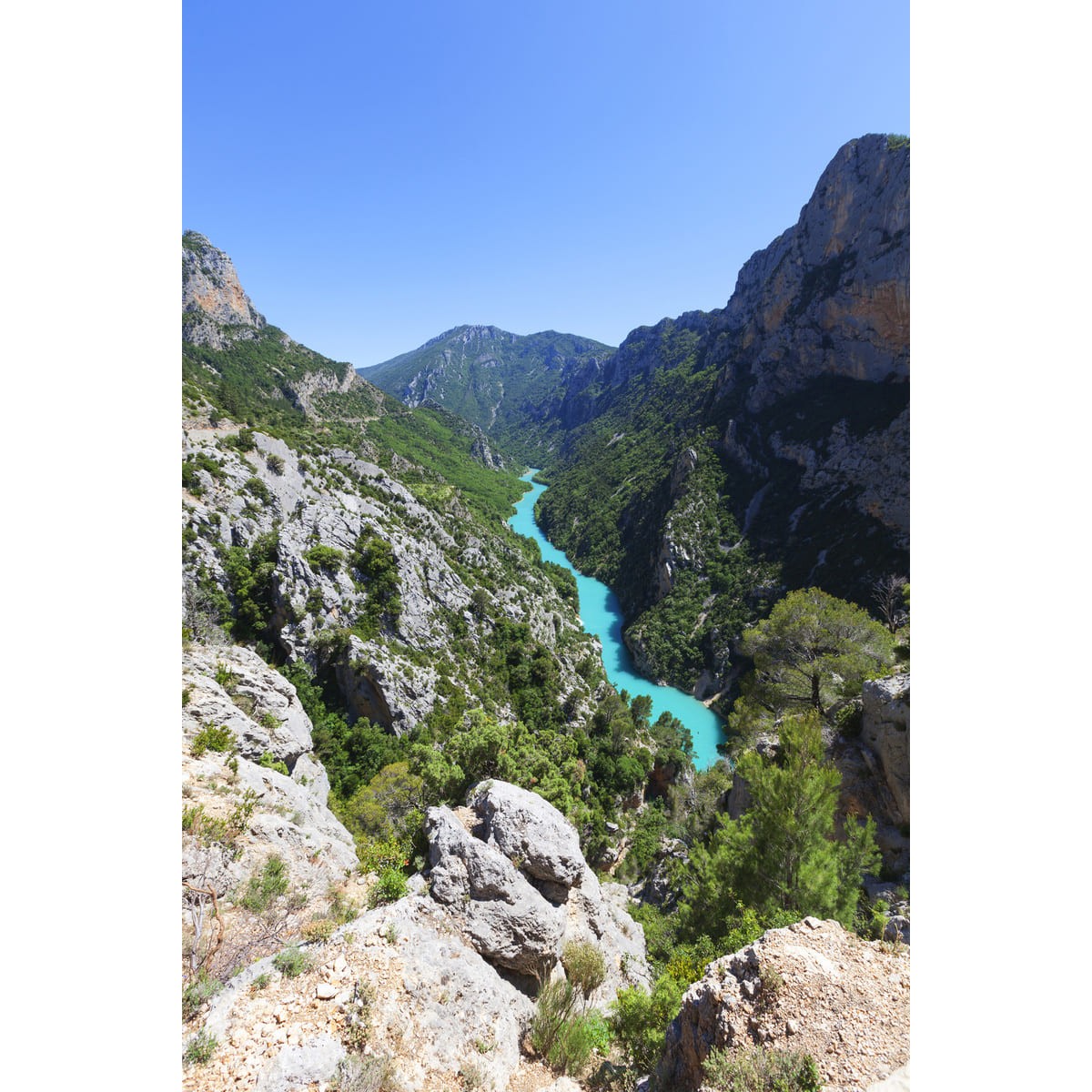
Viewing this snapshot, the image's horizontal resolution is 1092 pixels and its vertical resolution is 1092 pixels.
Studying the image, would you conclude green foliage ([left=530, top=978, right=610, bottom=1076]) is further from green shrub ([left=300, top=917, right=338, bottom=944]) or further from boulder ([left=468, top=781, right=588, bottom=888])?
green shrub ([left=300, top=917, right=338, bottom=944])

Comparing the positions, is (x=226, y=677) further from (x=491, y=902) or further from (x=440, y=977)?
(x=440, y=977)

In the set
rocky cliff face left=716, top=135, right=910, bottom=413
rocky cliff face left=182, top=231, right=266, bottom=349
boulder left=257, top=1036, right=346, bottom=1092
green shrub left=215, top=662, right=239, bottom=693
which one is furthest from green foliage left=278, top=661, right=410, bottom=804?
rocky cliff face left=182, top=231, right=266, bottom=349

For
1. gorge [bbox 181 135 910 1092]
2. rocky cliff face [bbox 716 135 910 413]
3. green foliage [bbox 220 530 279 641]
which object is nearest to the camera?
gorge [bbox 181 135 910 1092]

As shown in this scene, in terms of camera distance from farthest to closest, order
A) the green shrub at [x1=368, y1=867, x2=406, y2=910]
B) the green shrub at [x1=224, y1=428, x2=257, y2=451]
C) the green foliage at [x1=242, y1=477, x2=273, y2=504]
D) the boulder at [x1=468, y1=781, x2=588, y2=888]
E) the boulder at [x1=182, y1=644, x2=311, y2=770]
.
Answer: the green shrub at [x1=224, y1=428, x2=257, y2=451] < the green foliage at [x1=242, y1=477, x2=273, y2=504] < the boulder at [x1=182, y1=644, x2=311, y2=770] < the boulder at [x1=468, y1=781, x2=588, y2=888] < the green shrub at [x1=368, y1=867, x2=406, y2=910]

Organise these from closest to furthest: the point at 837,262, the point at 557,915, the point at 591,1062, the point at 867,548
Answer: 1. the point at 591,1062
2. the point at 557,915
3. the point at 867,548
4. the point at 837,262

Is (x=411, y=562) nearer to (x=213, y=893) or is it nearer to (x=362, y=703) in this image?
(x=362, y=703)

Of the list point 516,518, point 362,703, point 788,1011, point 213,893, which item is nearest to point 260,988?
point 213,893
